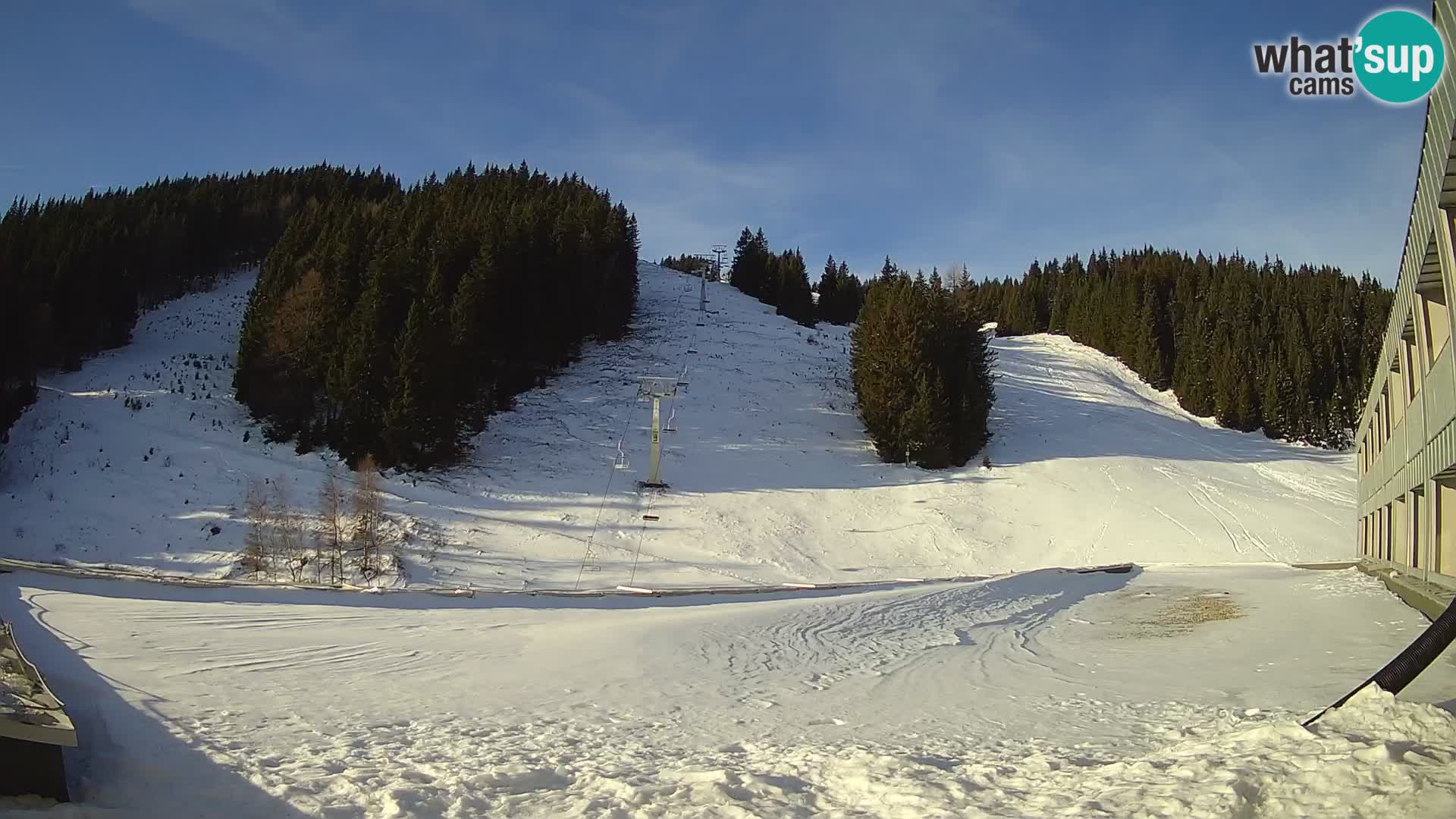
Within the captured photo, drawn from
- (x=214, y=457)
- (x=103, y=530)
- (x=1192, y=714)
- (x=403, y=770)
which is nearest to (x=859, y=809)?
(x=403, y=770)

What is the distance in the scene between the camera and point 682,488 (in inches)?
1210

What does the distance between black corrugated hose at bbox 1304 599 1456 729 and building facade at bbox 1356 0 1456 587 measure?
17.4 feet

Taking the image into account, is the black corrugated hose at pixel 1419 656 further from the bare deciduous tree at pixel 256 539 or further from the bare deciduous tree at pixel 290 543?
the bare deciduous tree at pixel 256 539

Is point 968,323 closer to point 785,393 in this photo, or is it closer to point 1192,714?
point 785,393

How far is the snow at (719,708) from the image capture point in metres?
5.27

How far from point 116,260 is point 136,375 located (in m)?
10.9

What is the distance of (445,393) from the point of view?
30516 millimetres

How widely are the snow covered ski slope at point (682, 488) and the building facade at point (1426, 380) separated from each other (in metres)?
10.2

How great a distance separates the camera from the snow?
527 cm

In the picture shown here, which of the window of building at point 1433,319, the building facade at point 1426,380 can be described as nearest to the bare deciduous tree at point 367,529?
the building facade at point 1426,380

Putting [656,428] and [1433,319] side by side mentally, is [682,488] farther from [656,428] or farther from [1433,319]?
[1433,319]

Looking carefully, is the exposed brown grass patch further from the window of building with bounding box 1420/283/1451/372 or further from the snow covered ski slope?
the snow covered ski slope

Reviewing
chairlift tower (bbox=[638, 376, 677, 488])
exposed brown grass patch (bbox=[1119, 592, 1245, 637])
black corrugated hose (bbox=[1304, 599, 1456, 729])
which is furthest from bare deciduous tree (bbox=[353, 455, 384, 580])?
black corrugated hose (bbox=[1304, 599, 1456, 729])

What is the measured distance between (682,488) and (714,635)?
58.9 ft
